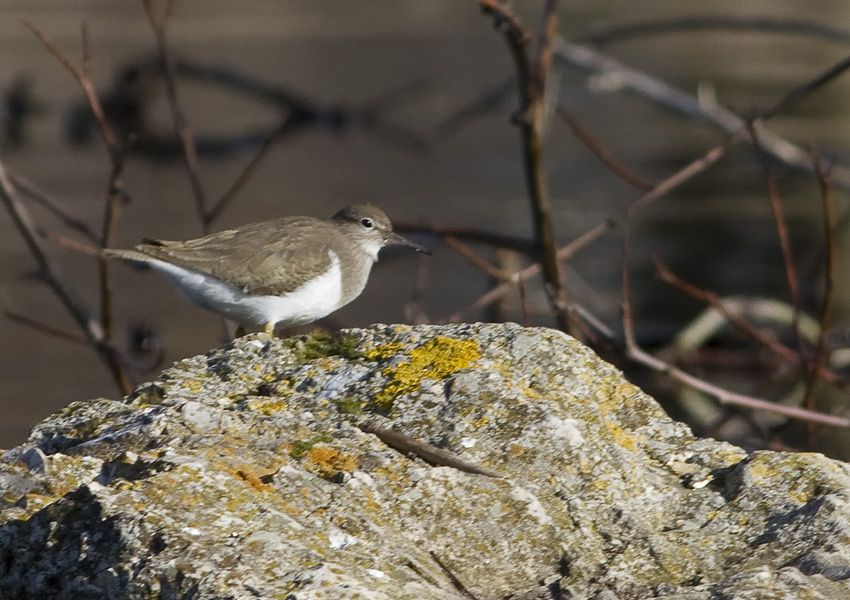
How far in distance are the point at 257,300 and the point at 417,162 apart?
13405 mm

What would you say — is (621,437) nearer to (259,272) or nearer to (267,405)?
(267,405)

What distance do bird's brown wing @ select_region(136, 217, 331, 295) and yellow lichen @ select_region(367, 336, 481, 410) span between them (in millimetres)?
2687

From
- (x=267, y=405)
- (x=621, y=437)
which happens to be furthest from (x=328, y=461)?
(x=621, y=437)

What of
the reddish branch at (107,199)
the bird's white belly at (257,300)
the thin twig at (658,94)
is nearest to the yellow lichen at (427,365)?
the bird's white belly at (257,300)

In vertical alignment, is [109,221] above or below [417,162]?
below

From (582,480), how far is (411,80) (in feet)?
67.5

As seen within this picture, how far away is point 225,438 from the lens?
3115 millimetres

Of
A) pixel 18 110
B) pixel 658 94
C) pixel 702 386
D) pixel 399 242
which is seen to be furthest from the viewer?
pixel 18 110

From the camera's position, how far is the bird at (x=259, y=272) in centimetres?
615

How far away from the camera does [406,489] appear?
3.06m

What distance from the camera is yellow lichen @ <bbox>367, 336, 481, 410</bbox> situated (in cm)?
342

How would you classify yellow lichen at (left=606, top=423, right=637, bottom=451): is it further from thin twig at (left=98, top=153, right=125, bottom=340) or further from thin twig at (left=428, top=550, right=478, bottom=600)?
thin twig at (left=98, top=153, right=125, bottom=340)

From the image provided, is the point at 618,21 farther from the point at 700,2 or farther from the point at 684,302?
the point at 684,302

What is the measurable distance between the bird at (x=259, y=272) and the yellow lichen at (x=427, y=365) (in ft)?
8.71
